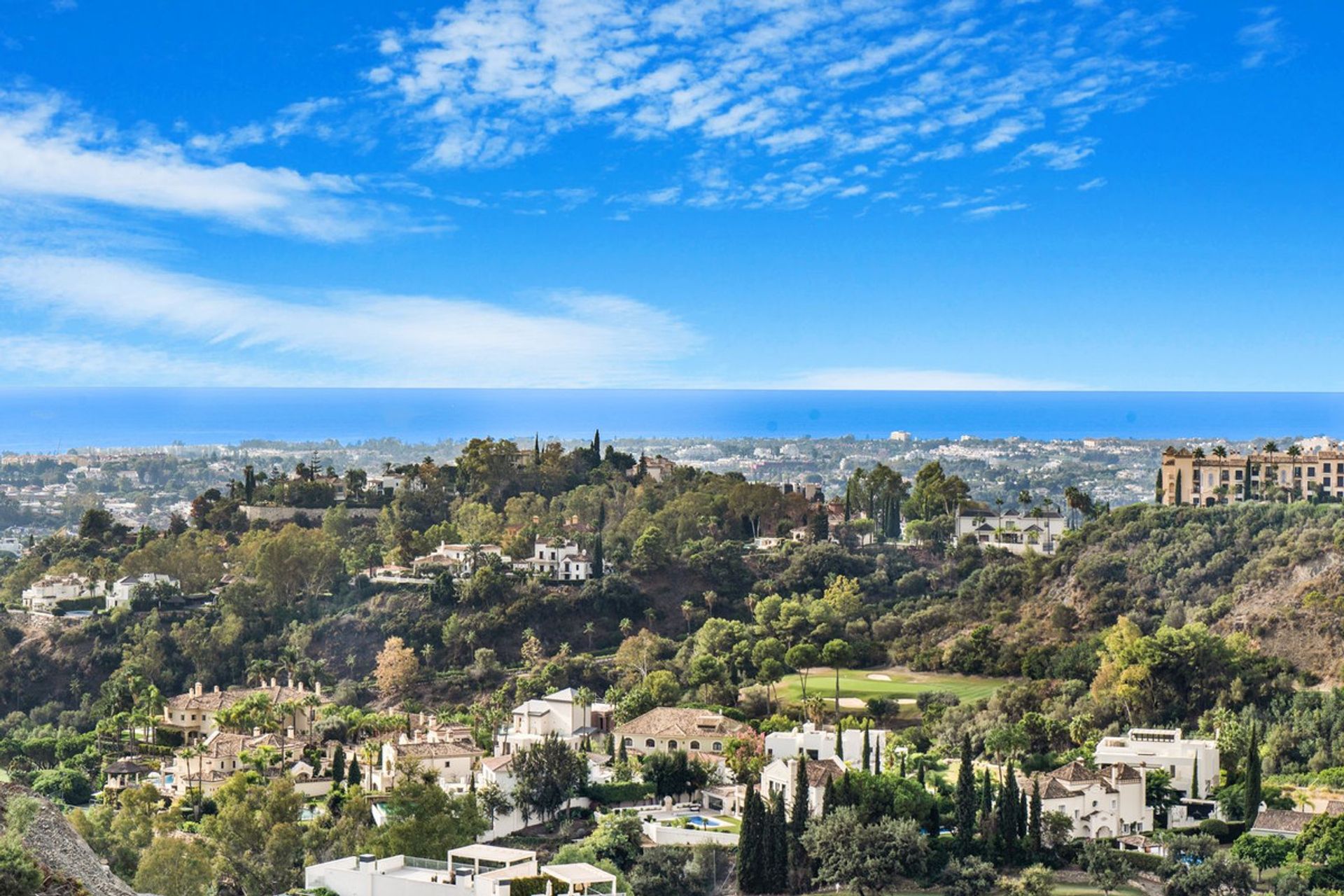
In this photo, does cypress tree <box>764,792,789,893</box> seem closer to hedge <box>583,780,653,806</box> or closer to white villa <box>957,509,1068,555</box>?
hedge <box>583,780,653,806</box>

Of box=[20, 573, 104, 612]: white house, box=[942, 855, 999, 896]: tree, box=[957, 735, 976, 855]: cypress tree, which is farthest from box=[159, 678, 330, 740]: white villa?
box=[942, 855, 999, 896]: tree

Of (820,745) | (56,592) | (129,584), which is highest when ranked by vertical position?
(129,584)

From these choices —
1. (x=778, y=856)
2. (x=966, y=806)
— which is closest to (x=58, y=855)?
(x=778, y=856)

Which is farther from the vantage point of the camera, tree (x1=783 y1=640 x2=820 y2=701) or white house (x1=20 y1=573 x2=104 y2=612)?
white house (x1=20 y1=573 x2=104 y2=612)

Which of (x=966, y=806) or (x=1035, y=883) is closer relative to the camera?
(x=1035, y=883)

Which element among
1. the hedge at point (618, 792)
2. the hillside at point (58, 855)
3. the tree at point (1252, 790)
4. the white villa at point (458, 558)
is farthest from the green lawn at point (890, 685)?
the hillside at point (58, 855)

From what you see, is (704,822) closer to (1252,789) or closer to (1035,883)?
(1035,883)

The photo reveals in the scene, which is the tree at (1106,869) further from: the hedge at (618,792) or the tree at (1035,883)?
the hedge at (618,792)
